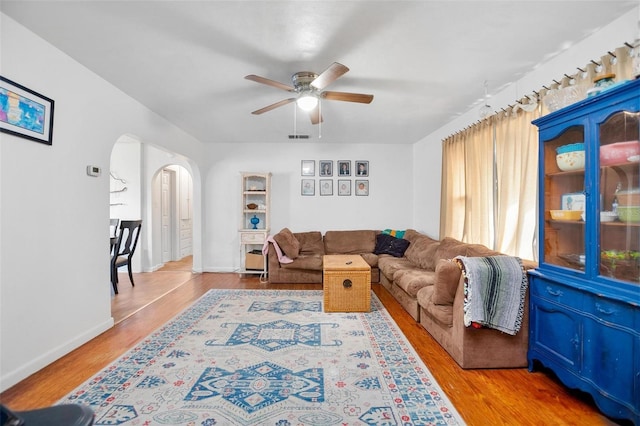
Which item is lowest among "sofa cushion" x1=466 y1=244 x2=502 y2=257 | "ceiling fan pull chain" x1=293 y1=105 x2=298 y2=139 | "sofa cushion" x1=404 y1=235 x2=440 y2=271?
"sofa cushion" x1=404 y1=235 x2=440 y2=271

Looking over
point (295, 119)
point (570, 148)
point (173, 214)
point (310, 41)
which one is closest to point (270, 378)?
point (310, 41)

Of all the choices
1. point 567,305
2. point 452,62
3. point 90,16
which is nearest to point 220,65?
point 90,16

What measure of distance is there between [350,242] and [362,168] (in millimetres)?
1507

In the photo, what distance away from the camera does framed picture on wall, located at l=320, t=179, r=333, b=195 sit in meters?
5.96

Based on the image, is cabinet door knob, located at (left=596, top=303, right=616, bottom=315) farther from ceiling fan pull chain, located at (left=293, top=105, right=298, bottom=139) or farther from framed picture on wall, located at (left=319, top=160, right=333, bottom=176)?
framed picture on wall, located at (left=319, top=160, right=333, bottom=176)

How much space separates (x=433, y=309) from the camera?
274 cm

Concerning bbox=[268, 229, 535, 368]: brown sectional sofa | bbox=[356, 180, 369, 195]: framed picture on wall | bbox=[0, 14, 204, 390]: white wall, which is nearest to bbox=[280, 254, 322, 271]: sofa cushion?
bbox=[268, 229, 535, 368]: brown sectional sofa

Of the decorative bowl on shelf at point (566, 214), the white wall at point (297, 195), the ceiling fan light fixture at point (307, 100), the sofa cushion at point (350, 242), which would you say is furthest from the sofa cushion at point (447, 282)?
the white wall at point (297, 195)

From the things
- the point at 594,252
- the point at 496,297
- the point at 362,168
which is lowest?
the point at 496,297

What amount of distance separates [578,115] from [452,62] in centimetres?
109

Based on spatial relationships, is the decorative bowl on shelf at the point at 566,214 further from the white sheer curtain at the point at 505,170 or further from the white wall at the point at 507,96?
the white wall at the point at 507,96

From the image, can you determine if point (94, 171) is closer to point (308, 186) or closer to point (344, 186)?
point (308, 186)

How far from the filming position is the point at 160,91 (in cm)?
327

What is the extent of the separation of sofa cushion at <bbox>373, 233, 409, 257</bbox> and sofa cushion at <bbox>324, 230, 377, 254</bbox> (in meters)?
0.12
